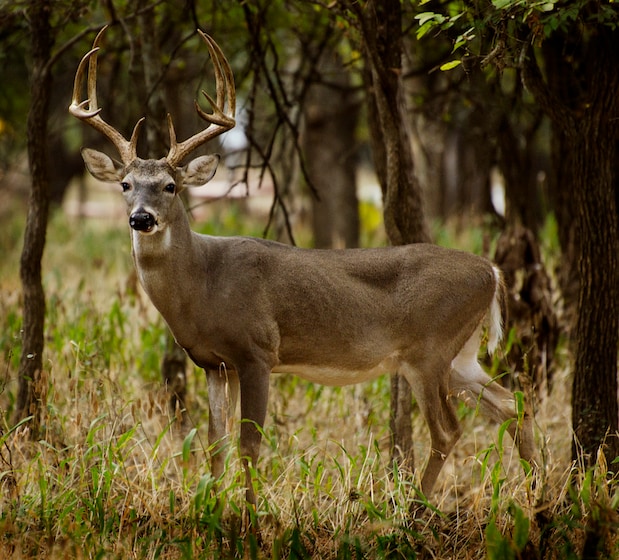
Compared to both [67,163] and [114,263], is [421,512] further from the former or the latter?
[67,163]

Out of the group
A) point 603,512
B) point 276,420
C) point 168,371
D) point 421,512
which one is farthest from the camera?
point 168,371

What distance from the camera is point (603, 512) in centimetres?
351

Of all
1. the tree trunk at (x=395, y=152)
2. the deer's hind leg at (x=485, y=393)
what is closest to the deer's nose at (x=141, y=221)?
the tree trunk at (x=395, y=152)

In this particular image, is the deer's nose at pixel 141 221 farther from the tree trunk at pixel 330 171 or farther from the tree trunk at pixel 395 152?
the tree trunk at pixel 330 171

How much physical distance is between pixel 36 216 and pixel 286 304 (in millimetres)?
1889

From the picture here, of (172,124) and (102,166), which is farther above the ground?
(172,124)

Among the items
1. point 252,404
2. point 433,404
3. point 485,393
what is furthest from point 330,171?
point 252,404

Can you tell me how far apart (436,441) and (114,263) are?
7.21 metres

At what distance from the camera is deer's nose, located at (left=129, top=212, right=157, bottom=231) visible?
4.23 meters

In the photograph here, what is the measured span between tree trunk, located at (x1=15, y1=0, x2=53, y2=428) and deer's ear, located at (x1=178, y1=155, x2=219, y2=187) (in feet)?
4.46

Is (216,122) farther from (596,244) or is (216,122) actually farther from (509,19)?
(596,244)

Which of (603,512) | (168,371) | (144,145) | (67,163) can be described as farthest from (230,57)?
(67,163)

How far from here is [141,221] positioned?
13.9ft

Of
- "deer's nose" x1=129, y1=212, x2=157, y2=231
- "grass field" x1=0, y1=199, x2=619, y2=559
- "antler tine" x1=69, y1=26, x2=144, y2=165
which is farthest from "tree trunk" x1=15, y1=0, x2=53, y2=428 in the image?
"deer's nose" x1=129, y1=212, x2=157, y2=231
